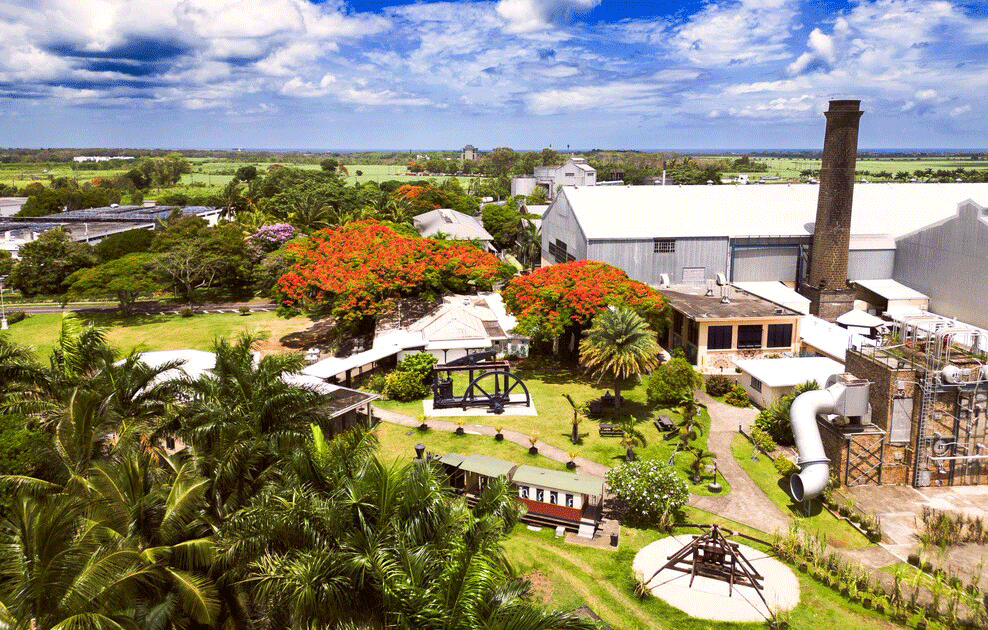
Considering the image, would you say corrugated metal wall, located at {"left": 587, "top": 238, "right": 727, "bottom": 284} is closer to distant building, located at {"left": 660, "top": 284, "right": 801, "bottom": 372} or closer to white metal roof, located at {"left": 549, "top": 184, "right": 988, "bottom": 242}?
white metal roof, located at {"left": 549, "top": 184, "right": 988, "bottom": 242}

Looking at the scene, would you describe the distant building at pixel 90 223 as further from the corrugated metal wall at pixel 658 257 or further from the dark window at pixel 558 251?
the corrugated metal wall at pixel 658 257

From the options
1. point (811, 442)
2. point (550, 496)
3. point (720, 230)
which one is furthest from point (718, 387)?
point (720, 230)

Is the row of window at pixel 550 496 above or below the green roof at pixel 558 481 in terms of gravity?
below

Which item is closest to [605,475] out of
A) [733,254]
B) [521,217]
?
[733,254]

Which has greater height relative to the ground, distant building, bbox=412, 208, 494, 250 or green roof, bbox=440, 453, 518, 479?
distant building, bbox=412, 208, 494, 250

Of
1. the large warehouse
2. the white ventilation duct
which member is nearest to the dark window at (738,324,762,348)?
the large warehouse

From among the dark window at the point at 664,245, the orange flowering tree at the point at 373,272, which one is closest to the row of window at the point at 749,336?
the dark window at the point at 664,245
